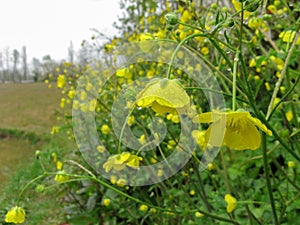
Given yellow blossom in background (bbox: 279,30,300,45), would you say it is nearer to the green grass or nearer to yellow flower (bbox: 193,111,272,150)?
yellow flower (bbox: 193,111,272,150)

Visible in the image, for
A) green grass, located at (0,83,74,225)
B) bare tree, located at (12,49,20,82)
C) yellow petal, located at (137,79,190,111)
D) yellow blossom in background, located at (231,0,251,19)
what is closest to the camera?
yellow petal, located at (137,79,190,111)

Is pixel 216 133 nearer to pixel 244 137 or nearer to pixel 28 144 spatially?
pixel 244 137

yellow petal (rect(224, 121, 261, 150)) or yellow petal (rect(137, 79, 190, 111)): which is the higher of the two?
yellow petal (rect(137, 79, 190, 111))

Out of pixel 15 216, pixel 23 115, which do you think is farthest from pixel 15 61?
pixel 15 216

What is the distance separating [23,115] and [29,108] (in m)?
0.38

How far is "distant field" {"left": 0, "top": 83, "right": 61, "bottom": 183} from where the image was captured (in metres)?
5.42

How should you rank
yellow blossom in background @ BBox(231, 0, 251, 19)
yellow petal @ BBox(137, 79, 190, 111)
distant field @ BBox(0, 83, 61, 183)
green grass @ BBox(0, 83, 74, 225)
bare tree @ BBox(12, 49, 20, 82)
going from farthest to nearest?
bare tree @ BBox(12, 49, 20, 82)
distant field @ BBox(0, 83, 61, 183)
green grass @ BBox(0, 83, 74, 225)
yellow blossom in background @ BBox(231, 0, 251, 19)
yellow petal @ BBox(137, 79, 190, 111)

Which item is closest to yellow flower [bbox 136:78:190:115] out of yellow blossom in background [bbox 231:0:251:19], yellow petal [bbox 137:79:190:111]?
yellow petal [bbox 137:79:190:111]

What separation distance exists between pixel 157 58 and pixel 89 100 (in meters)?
1.07

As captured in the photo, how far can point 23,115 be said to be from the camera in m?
7.57

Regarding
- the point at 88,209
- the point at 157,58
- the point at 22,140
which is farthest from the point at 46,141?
the point at 157,58

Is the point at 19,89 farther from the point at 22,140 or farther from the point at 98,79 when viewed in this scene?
the point at 98,79

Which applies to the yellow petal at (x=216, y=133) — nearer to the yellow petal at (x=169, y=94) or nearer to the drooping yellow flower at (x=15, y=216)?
the yellow petal at (x=169, y=94)

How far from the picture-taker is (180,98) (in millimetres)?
501
